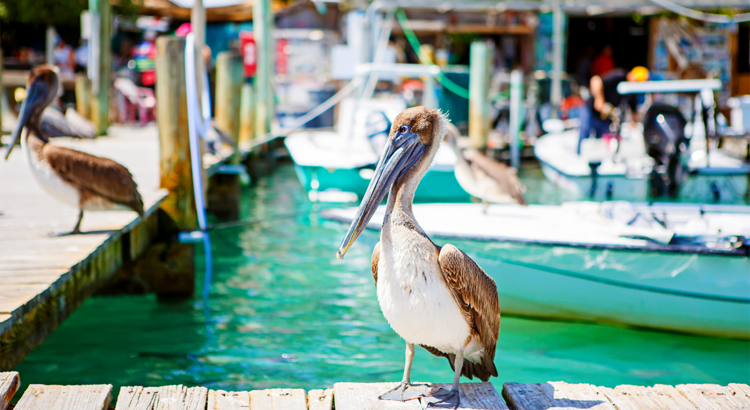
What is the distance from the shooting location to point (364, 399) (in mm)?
2592

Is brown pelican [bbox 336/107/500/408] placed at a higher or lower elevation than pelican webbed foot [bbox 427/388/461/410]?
higher

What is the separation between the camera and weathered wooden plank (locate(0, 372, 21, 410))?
243 centimetres

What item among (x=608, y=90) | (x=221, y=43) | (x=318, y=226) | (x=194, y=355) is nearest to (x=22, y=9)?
(x=221, y=43)

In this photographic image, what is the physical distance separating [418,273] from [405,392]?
0.47 meters

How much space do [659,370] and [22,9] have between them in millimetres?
13942

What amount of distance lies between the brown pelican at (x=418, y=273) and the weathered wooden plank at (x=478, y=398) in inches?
1.8

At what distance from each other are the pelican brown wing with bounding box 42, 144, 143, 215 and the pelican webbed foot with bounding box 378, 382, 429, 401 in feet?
9.01

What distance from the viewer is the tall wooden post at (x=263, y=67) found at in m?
12.6

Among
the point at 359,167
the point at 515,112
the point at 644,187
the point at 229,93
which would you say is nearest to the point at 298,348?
the point at 359,167

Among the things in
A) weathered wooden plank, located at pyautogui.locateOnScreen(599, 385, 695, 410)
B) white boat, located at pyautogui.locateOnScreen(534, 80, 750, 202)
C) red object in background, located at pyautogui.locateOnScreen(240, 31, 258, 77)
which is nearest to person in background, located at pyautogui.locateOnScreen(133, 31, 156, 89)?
red object in background, located at pyautogui.locateOnScreen(240, 31, 258, 77)

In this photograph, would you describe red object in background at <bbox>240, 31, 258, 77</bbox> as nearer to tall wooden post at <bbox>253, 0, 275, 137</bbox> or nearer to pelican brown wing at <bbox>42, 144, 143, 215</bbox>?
tall wooden post at <bbox>253, 0, 275, 137</bbox>

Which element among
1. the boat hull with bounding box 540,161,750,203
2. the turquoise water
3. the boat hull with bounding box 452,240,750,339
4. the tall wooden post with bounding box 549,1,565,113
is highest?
the tall wooden post with bounding box 549,1,565,113

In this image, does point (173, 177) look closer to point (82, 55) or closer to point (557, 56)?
point (557, 56)

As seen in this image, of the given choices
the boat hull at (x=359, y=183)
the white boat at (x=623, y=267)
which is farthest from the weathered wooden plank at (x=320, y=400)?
the boat hull at (x=359, y=183)
